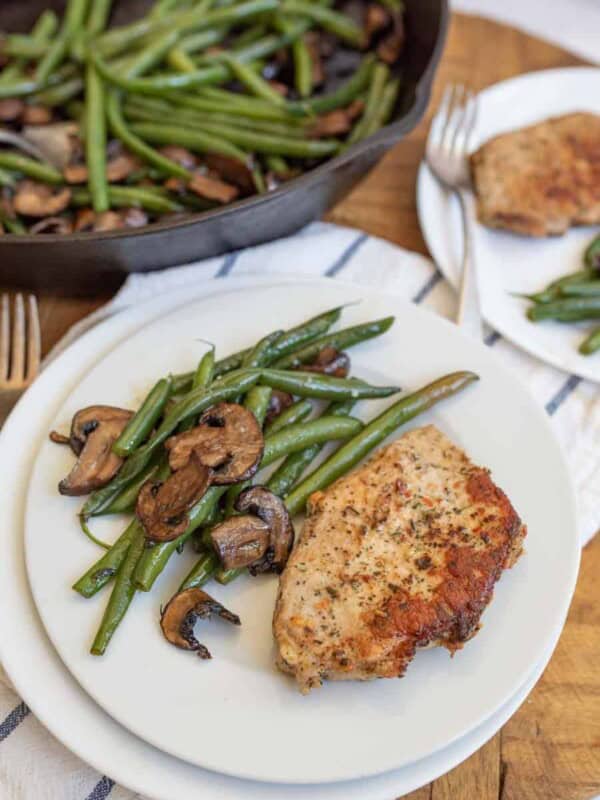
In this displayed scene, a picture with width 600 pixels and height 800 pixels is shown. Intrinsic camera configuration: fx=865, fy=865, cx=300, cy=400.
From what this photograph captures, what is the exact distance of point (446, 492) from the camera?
2787 millimetres

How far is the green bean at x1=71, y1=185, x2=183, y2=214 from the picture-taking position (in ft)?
12.8

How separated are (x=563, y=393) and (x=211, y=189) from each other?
1.77 meters

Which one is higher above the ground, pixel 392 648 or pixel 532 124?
pixel 532 124

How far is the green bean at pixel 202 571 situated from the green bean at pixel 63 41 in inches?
109

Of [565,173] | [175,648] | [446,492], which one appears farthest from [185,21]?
[175,648]

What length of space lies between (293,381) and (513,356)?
3.61ft

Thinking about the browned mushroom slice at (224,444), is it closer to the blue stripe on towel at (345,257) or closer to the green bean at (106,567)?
the green bean at (106,567)

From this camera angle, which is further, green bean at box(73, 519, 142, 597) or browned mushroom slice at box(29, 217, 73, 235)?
browned mushroom slice at box(29, 217, 73, 235)

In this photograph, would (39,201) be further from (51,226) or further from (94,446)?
(94,446)

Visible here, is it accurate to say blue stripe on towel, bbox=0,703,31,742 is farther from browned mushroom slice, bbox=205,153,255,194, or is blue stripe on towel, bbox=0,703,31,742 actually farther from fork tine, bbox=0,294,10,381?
browned mushroom slice, bbox=205,153,255,194

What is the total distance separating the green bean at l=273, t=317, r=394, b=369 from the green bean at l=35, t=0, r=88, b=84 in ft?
7.09

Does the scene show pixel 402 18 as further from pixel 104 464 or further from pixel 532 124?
pixel 104 464

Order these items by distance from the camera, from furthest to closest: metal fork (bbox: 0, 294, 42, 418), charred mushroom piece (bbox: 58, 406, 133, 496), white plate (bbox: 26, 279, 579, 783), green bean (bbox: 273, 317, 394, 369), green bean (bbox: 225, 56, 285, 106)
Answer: green bean (bbox: 225, 56, 285, 106) → metal fork (bbox: 0, 294, 42, 418) → green bean (bbox: 273, 317, 394, 369) → charred mushroom piece (bbox: 58, 406, 133, 496) → white plate (bbox: 26, 279, 579, 783)

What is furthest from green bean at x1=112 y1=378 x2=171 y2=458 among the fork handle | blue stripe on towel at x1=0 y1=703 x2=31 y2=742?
the fork handle
